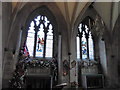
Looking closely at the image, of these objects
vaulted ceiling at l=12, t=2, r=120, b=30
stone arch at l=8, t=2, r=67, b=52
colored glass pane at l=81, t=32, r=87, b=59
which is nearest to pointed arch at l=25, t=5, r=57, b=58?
stone arch at l=8, t=2, r=67, b=52

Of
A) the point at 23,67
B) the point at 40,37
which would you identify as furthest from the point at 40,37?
the point at 23,67

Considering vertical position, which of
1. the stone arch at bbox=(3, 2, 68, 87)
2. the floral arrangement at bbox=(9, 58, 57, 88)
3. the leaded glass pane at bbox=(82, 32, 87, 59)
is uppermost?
the stone arch at bbox=(3, 2, 68, 87)

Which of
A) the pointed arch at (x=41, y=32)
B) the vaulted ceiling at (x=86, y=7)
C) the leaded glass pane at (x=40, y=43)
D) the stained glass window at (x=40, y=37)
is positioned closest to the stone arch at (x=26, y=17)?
the pointed arch at (x=41, y=32)

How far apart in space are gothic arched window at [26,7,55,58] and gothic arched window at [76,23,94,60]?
260cm

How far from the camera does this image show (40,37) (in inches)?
410

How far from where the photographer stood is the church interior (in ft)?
28.7

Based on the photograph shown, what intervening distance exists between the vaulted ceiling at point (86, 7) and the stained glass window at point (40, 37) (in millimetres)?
1851

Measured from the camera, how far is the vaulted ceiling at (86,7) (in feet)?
32.4

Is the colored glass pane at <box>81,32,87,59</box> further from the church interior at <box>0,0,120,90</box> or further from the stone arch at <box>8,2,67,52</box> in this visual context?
the stone arch at <box>8,2,67,52</box>

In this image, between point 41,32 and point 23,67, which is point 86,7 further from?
point 23,67

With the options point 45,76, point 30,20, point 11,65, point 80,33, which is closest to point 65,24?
point 80,33

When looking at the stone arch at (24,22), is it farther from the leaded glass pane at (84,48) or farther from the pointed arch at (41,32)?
the leaded glass pane at (84,48)

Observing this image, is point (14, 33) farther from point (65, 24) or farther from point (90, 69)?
point (90, 69)

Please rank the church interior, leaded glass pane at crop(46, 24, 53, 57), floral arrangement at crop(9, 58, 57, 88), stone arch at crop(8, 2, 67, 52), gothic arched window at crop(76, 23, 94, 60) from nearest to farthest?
1. floral arrangement at crop(9, 58, 57, 88)
2. the church interior
3. stone arch at crop(8, 2, 67, 52)
4. leaded glass pane at crop(46, 24, 53, 57)
5. gothic arched window at crop(76, 23, 94, 60)
